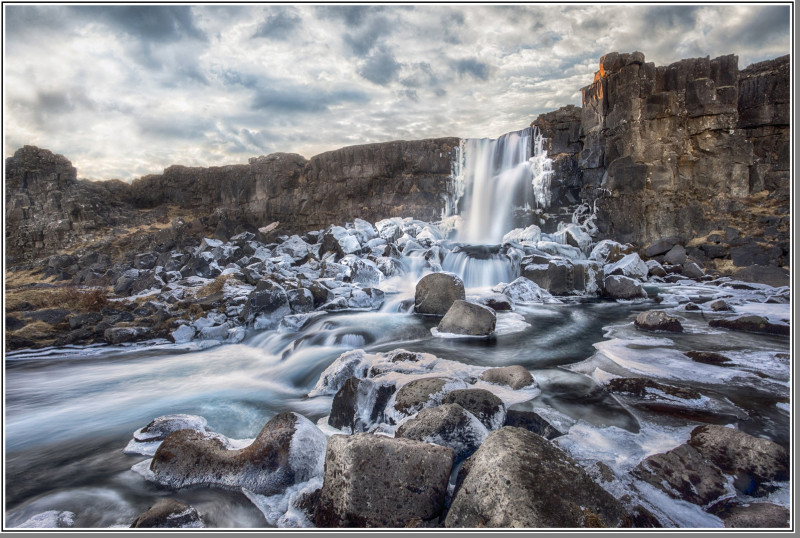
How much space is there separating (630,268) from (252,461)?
12708mm

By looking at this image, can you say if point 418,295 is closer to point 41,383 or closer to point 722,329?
point 722,329

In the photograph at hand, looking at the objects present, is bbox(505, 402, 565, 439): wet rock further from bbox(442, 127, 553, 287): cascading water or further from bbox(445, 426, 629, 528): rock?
bbox(442, 127, 553, 287): cascading water

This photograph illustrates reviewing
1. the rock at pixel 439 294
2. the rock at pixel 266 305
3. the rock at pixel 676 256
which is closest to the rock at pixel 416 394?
the rock at pixel 439 294

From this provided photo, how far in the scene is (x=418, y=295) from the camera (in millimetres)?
8539

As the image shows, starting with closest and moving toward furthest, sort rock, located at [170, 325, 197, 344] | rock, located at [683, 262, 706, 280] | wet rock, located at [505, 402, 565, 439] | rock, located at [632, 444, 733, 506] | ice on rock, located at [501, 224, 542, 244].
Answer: rock, located at [632, 444, 733, 506], wet rock, located at [505, 402, 565, 439], rock, located at [170, 325, 197, 344], rock, located at [683, 262, 706, 280], ice on rock, located at [501, 224, 542, 244]

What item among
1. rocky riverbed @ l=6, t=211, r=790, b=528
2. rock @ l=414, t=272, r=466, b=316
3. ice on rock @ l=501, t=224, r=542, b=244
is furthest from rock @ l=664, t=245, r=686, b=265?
rock @ l=414, t=272, r=466, b=316

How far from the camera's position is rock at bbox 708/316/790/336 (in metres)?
5.90

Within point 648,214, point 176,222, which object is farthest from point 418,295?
point 176,222

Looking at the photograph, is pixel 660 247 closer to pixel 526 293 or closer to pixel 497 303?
pixel 526 293

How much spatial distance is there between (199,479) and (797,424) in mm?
3665

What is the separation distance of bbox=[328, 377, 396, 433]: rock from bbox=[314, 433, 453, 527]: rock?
1213 mm

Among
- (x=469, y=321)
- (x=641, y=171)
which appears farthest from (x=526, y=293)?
(x=641, y=171)

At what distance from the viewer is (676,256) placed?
14141 mm

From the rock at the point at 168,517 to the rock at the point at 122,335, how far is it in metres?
6.30
